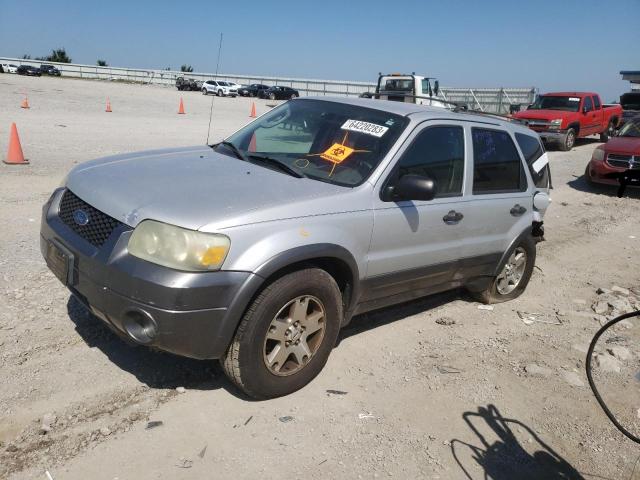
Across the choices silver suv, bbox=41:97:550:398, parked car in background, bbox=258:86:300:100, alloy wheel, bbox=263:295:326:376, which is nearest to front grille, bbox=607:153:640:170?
silver suv, bbox=41:97:550:398

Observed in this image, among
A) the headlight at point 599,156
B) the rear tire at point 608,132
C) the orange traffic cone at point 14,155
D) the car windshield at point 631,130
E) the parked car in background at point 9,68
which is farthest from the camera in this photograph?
the parked car in background at point 9,68

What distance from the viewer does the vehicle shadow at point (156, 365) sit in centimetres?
344

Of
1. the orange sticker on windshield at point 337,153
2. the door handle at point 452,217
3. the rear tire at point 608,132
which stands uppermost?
the orange sticker on windshield at point 337,153

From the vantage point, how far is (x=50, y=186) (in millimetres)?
7930

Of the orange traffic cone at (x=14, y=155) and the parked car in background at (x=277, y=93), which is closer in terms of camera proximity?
the orange traffic cone at (x=14, y=155)

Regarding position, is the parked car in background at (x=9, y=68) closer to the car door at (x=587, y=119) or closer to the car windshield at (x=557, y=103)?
the car windshield at (x=557, y=103)

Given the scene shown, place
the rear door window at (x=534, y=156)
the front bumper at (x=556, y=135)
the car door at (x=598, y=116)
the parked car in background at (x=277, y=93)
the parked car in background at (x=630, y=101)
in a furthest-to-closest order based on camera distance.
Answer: the parked car in background at (x=277, y=93), the parked car in background at (x=630, y=101), the car door at (x=598, y=116), the front bumper at (x=556, y=135), the rear door window at (x=534, y=156)

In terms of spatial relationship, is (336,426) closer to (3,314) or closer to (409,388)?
(409,388)

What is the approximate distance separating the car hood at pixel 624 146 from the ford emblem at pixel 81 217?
444 inches

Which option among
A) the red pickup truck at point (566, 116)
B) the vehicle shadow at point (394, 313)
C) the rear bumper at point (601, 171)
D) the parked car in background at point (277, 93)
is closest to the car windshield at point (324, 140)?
the vehicle shadow at point (394, 313)

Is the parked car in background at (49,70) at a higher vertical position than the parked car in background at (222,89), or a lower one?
lower

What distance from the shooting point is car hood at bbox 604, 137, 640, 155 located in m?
11.3

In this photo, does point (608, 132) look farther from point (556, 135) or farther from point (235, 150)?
point (235, 150)

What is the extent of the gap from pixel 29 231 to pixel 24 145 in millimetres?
6703
